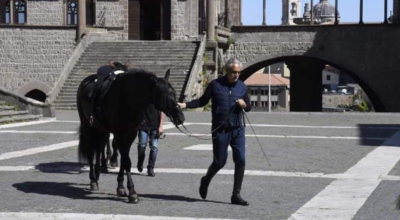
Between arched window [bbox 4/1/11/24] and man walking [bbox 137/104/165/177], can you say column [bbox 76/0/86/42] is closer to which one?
arched window [bbox 4/1/11/24]

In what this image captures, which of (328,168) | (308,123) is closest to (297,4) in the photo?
(308,123)

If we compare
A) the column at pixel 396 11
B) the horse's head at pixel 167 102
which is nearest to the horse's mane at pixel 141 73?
the horse's head at pixel 167 102

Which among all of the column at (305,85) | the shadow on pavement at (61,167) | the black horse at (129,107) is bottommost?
the column at (305,85)

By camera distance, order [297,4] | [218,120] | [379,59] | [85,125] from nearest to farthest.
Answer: [218,120]
[85,125]
[379,59]
[297,4]

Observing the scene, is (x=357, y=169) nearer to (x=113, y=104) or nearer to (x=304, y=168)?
(x=304, y=168)

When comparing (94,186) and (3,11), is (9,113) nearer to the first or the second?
(94,186)

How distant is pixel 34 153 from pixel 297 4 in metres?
158

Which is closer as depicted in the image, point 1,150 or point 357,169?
point 357,169

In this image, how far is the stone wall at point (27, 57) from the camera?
1608 inches

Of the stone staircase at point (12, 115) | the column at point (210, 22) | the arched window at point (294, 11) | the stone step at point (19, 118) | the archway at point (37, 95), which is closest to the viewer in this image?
→ the stone step at point (19, 118)

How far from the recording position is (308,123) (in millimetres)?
26547

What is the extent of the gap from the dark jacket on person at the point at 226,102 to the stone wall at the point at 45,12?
108ft

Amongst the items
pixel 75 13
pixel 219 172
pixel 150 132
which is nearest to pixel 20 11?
pixel 75 13

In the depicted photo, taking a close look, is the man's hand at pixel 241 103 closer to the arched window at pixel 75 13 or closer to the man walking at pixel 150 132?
the man walking at pixel 150 132
